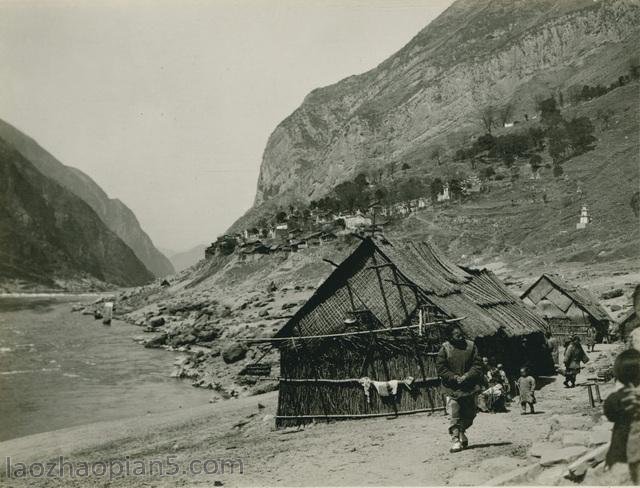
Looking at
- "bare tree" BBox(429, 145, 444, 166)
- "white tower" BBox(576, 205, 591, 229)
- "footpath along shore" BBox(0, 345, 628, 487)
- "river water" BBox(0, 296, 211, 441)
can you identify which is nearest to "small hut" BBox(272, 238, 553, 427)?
"footpath along shore" BBox(0, 345, 628, 487)

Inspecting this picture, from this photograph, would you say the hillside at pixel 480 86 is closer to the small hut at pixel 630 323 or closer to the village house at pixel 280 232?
the village house at pixel 280 232

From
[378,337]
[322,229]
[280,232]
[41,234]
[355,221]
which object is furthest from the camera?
[41,234]

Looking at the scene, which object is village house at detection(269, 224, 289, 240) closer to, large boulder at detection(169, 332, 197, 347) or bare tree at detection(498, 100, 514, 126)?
large boulder at detection(169, 332, 197, 347)

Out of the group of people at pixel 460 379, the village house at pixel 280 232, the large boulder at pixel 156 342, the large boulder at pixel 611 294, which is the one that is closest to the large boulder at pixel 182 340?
the large boulder at pixel 156 342

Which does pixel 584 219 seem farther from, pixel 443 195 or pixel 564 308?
pixel 564 308

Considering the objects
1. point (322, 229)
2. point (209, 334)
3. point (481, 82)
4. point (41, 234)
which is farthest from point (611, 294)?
point (481, 82)

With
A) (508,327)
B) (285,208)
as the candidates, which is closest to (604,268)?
(508,327)
